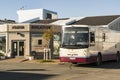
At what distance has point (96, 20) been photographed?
57.4m

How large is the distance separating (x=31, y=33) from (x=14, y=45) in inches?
105

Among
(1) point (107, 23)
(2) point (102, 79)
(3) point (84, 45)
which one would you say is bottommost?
→ (2) point (102, 79)

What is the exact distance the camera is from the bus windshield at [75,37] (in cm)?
2620

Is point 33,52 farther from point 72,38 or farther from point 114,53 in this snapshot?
point 72,38

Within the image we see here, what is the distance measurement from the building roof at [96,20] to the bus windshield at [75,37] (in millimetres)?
27247

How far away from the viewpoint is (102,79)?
59.8 ft

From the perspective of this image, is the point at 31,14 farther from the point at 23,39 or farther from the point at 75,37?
the point at 75,37

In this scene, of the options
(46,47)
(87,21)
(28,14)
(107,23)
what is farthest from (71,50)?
(28,14)

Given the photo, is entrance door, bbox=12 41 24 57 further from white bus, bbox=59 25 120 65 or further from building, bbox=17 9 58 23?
building, bbox=17 9 58 23

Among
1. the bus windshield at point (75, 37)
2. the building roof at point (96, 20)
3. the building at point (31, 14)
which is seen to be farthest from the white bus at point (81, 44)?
the building at point (31, 14)

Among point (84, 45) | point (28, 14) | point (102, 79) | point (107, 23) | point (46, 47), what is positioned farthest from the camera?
point (28, 14)

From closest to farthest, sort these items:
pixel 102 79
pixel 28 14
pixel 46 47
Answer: pixel 102 79
pixel 46 47
pixel 28 14

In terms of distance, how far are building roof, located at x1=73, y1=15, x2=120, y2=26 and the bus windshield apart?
27247mm

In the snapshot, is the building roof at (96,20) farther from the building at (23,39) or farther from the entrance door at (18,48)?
the entrance door at (18,48)
